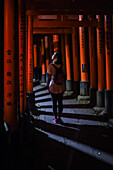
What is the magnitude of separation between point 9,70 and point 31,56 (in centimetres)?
405

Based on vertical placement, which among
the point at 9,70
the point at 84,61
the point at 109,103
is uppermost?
the point at 84,61

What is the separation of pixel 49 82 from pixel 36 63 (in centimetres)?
1527

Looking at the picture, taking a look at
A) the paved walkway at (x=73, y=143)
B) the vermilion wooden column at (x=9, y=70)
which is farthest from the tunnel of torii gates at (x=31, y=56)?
the paved walkway at (x=73, y=143)

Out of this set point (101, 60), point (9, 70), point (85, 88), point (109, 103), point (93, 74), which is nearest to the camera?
point (9, 70)

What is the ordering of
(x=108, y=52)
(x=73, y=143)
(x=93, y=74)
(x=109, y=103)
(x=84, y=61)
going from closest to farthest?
(x=73, y=143) → (x=109, y=103) → (x=108, y=52) → (x=93, y=74) → (x=84, y=61)

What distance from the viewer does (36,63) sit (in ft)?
65.9

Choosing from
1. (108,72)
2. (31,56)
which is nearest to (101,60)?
(108,72)

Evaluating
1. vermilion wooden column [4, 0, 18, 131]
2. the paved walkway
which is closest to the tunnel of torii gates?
vermilion wooden column [4, 0, 18, 131]

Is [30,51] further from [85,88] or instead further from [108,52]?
[85,88]

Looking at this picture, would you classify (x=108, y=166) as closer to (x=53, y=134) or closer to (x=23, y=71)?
(x=53, y=134)

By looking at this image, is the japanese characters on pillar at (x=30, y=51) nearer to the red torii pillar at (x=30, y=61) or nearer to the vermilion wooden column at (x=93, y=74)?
the red torii pillar at (x=30, y=61)

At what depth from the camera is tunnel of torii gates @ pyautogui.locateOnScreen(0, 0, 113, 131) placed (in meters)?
2.83

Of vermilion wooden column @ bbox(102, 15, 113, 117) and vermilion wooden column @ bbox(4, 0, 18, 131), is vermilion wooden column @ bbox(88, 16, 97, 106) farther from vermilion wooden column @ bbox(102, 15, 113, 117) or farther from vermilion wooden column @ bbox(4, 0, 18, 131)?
vermilion wooden column @ bbox(4, 0, 18, 131)

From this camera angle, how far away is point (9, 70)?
285cm
